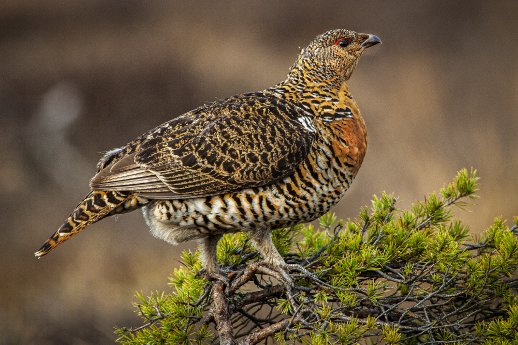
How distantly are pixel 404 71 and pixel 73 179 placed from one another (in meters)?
3.60

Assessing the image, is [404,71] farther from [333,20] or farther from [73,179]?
[73,179]

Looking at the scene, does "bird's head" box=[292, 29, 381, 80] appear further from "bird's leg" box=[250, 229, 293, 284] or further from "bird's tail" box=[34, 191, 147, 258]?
"bird's tail" box=[34, 191, 147, 258]

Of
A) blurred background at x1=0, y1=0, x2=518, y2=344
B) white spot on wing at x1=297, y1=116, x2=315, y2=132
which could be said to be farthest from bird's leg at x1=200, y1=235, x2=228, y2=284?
blurred background at x1=0, y1=0, x2=518, y2=344

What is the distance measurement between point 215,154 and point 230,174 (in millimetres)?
139

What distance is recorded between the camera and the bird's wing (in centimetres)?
353

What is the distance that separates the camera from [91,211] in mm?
3549

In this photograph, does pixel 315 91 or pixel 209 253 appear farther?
pixel 315 91

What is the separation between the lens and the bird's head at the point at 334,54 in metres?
4.12

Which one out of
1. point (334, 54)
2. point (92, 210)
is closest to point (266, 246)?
point (92, 210)

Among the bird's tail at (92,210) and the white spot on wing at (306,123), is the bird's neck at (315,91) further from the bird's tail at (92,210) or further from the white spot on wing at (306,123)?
the bird's tail at (92,210)

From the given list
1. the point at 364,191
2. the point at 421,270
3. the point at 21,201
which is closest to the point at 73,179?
the point at 21,201

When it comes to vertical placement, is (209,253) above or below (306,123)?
below

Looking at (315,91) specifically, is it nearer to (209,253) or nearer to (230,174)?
(230,174)

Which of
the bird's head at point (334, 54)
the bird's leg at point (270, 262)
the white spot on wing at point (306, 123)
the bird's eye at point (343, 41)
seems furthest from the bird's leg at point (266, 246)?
the bird's eye at point (343, 41)
